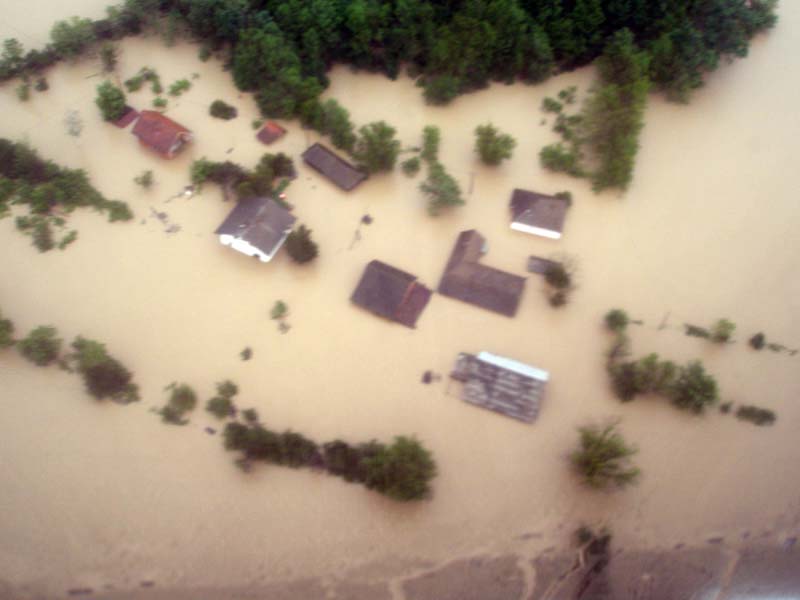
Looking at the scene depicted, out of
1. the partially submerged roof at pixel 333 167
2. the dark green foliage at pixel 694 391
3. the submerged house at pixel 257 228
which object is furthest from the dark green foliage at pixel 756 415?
the submerged house at pixel 257 228

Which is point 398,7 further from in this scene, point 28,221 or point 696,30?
point 28,221

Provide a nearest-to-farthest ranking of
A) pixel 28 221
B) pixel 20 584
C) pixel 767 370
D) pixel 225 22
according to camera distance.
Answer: pixel 20 584 → pixel 767 370 → pixel 28 221 → pixel 225 22

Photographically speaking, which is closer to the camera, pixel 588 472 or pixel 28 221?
pixel 588 472

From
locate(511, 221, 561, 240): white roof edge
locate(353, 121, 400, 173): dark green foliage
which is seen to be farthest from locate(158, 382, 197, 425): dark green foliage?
locate(511, 221, 561, 240): white roof edge

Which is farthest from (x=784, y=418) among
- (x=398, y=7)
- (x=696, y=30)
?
(x=398, y=7)

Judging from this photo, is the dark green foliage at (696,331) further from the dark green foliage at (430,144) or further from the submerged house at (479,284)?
the dark green foliage at (430,144)
